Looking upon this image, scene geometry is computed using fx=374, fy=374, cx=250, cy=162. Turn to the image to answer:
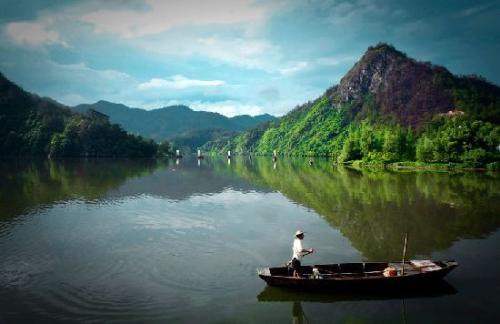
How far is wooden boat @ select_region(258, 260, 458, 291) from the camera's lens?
22.2m

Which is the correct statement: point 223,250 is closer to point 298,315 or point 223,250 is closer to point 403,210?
point 298,315

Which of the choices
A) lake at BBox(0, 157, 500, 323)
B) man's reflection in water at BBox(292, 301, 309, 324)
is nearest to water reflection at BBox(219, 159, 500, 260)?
lake at BBox(0, 157, 500, 323)

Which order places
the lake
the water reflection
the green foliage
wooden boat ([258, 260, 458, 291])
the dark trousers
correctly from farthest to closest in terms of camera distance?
the green foliage → the water reflection → the dark trousers → wooden boat ([258, 260, 458, 291]) → the lake

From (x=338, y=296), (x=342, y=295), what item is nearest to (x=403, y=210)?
(x=342, y=295)

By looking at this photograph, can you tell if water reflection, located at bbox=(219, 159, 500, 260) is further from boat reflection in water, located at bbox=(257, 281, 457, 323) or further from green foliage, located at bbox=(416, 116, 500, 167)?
green foliage, located at bbox=(416, 116, 500, 167)

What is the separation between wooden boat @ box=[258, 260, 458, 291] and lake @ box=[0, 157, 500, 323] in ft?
2.43

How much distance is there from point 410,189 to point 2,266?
61.6 m

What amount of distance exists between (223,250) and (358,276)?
13.2 m

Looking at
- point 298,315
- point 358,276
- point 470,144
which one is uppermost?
point 470,144

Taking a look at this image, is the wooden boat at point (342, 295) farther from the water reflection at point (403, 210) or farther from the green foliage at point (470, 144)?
the green foliage at point (470, 144)

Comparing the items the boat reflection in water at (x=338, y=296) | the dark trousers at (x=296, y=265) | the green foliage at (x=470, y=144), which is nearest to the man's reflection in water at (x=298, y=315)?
the boat reflection in water at (x=338, y=296)

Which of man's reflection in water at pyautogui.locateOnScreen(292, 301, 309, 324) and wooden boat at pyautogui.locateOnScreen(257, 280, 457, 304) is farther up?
wooden boat at pyautogui.locateOnScreen(257, 280, 457, 304)

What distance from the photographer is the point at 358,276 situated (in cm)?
2303

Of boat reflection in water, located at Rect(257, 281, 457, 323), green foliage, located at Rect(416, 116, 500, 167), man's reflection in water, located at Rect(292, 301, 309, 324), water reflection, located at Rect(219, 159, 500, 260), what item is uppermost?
green foliage, located at Rect(416, 116, 500, 167)
